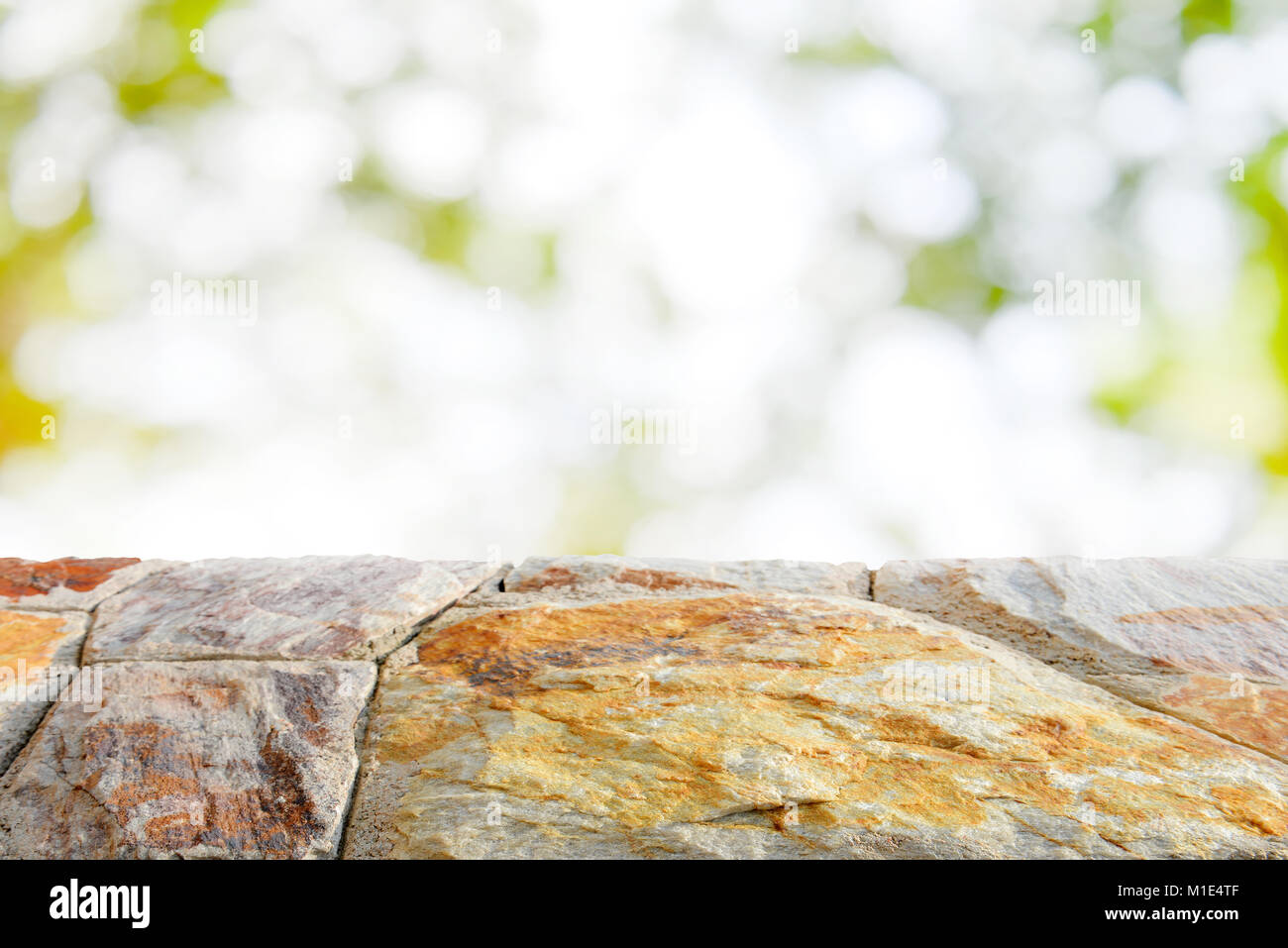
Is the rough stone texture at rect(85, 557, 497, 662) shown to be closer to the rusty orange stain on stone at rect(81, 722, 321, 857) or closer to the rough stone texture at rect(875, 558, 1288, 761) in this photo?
the rusty orange stain on stone at rect(81, 722, 321, 857)

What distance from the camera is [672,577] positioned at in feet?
7.48

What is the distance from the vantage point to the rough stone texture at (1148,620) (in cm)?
178

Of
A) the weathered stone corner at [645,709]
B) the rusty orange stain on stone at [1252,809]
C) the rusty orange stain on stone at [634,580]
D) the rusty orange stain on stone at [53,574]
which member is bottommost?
the rusty orange stain on stone at [1252,809]

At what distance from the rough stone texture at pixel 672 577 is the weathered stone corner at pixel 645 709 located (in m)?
0.01

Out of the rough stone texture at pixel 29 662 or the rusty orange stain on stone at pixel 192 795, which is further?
the rough stone texture at pixel 29 662

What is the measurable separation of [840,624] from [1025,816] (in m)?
0.65

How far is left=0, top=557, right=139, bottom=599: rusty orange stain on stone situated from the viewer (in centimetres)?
223

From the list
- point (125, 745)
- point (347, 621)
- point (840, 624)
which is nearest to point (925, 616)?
point (840, 624)

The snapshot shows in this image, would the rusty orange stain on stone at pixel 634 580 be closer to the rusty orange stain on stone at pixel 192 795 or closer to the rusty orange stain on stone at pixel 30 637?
the rusty orange stain on stone at pixel 192 795

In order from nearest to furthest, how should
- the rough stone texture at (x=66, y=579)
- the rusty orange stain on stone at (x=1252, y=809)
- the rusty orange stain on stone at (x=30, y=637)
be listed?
the rusty orange stain on stone at (x=1252, y=809), the rusty orange stain on stone at (x=30, y=637), the rough stone texture at (x=66, y=579)

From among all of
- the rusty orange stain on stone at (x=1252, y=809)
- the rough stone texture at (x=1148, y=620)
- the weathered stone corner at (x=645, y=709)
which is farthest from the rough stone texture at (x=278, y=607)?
the rusty orange stain on stone at (x=1252, y=809)

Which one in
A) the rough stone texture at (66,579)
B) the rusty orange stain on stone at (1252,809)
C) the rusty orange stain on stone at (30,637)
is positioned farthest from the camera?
the rough stone texture at (66,579)
